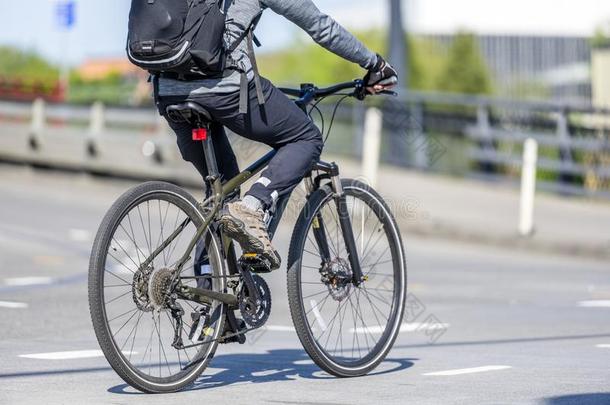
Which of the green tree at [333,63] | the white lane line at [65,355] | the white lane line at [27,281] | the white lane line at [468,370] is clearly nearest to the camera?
the white lane line at [468,370]

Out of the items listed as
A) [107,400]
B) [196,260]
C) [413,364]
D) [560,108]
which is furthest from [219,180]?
[560,108]

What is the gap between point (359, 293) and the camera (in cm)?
648

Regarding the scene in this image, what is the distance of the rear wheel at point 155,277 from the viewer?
5219mm

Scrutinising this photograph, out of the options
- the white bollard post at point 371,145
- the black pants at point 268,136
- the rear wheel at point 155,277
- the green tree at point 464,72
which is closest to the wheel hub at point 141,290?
the rear wheel at point 155,277

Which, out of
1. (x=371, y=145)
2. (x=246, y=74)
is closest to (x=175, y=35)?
(x=246, y=74)

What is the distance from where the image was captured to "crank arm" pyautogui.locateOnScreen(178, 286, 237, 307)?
5574 mm

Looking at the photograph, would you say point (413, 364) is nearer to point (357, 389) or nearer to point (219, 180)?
point (357, 389)

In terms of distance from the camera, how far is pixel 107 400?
5.32 metres

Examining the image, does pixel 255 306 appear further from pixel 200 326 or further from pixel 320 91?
pixel 320 91

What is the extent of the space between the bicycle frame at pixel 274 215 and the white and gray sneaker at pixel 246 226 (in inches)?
2.7

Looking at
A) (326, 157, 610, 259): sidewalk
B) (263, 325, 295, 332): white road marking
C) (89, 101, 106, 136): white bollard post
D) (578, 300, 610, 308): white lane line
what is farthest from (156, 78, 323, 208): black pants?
(89, 101, 106, 136): white bollard post

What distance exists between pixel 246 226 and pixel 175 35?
828 mm

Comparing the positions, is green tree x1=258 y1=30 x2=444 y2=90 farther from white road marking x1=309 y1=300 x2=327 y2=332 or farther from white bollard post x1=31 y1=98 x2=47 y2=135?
white road marking x1=309 y1=300 x2=327 y2=332

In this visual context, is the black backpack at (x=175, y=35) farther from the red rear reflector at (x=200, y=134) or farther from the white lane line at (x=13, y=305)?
the white lane line at (x=13, y=305)
